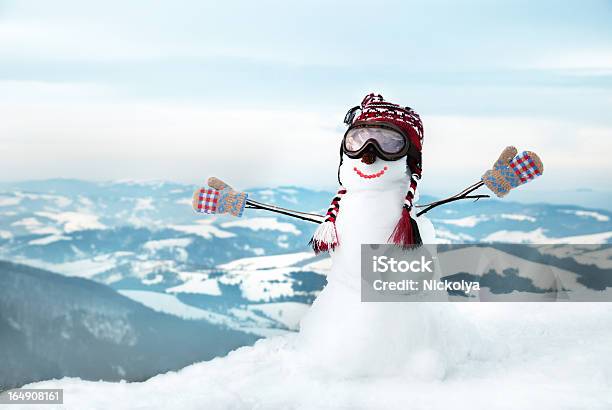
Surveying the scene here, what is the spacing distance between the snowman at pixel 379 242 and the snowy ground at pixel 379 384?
2.5 inches

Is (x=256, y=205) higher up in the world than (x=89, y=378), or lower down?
higher up

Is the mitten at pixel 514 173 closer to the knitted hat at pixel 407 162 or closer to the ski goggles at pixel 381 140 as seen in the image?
the knitted hat at pixel 407 162

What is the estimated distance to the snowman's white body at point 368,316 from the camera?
3494 mm

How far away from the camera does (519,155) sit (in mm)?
3775

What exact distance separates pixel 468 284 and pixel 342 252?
1.45 m

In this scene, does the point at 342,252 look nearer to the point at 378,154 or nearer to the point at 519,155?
the point at 378,154

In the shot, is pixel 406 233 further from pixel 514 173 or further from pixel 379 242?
pixel 514 173

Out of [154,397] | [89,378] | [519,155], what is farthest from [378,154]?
[89,378]

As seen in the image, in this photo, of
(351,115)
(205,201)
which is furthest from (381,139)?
(205,201)

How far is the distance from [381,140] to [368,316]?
33.6 inches

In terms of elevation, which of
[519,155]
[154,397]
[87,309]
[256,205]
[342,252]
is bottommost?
[154,397]

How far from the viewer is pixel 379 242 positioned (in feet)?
11.7

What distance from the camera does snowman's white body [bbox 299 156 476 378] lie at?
11.5ft
